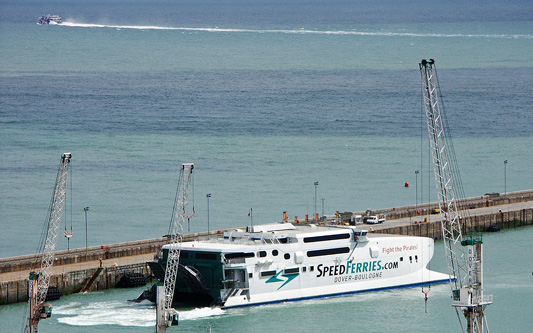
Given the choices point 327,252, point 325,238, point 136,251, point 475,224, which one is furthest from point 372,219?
point 136,251

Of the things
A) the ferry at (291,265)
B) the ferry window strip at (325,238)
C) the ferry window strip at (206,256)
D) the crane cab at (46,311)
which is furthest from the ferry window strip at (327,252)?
the crane cab at (46,311)

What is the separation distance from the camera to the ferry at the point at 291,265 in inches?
3068

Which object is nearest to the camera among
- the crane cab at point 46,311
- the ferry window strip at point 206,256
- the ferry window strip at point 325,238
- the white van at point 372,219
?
the crane cab at point 46,311

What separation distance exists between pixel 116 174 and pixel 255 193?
1956 centimetres

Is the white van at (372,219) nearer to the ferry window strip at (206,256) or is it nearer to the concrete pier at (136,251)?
the concrete pier at (136,251)

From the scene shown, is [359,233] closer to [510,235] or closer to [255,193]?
[510,235]

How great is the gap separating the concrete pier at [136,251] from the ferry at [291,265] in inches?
236

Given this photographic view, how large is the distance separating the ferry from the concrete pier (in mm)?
5985

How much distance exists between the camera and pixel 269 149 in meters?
153

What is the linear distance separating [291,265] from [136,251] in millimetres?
14901

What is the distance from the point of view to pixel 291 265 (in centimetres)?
8069

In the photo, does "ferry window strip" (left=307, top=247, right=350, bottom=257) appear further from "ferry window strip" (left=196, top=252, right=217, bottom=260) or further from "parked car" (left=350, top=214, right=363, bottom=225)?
"parked car" (left=350, top=214, right=363, bottom=225)

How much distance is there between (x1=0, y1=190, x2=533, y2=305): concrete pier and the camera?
81.5 m

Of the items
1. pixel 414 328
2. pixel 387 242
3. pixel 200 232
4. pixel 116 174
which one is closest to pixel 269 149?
pixel 116 174
